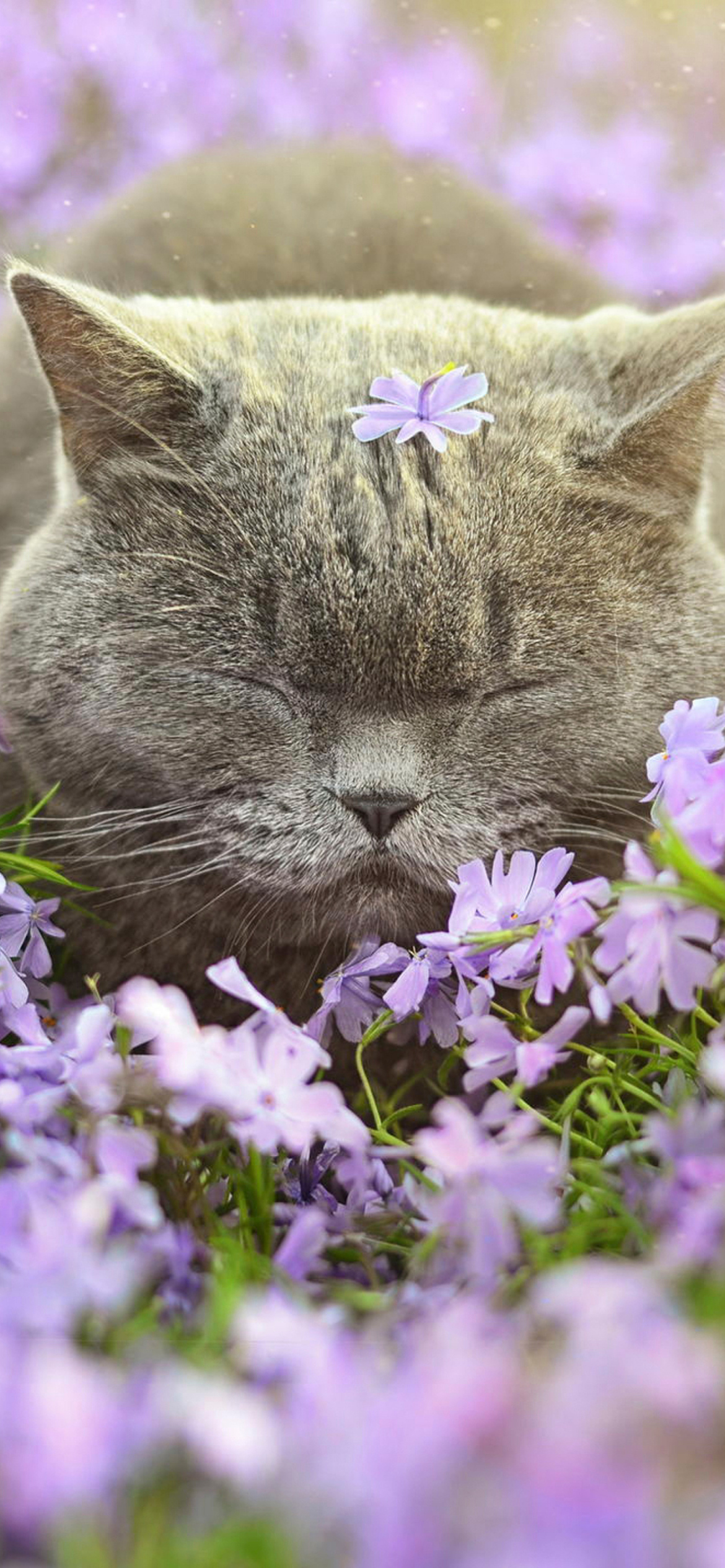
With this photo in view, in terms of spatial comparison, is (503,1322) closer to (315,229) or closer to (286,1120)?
(286,1120)

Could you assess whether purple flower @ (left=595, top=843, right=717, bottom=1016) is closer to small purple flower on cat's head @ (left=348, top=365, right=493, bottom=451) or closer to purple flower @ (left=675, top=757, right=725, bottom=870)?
purple flower @ (left=675, top=757, right=725, bottom=870)

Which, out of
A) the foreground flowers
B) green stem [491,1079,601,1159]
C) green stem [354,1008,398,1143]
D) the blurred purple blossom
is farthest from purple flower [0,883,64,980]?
the blurred purple blossom

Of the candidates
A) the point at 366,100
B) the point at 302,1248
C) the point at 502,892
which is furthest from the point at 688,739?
the point at 366,100

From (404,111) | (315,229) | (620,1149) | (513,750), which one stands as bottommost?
(620,1149)

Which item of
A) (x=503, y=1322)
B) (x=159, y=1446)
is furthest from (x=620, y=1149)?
(x=159, y=1446)

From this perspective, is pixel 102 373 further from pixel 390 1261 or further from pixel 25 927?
pixel 390 1261

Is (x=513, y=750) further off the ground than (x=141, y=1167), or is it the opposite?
(x=513, y=750)

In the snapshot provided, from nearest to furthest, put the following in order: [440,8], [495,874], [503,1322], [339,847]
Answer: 1. [503,1322]
2. [495,874]
3. [339,847]
4. [440,8]

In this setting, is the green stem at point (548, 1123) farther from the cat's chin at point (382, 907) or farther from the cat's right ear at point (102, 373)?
the cat's right ear at point (102, 373)
